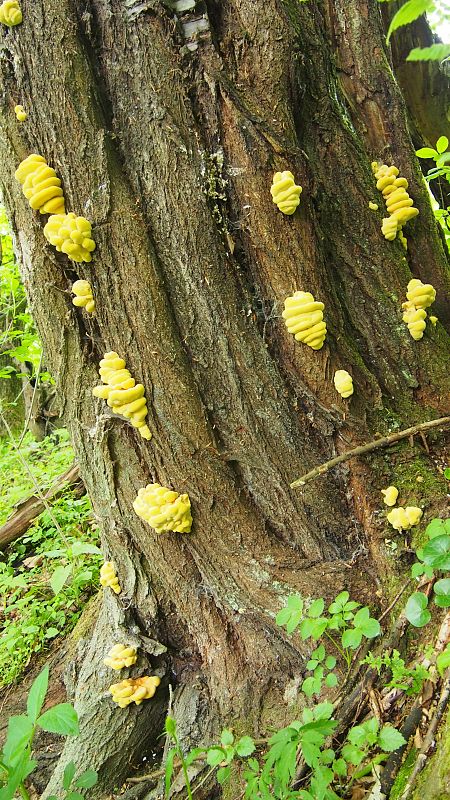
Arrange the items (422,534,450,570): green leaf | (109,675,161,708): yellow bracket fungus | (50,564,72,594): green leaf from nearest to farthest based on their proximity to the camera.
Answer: (422,534,450,570): green leaf, (109,675,161,708): yellow bracket fungus, (50,564,72,594): green leaf

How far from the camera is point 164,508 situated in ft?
7.02

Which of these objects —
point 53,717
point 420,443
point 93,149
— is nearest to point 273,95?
point 93,149

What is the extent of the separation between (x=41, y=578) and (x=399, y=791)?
3484 millimetres

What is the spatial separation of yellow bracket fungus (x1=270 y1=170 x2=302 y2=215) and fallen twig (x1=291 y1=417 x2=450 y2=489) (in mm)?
1018

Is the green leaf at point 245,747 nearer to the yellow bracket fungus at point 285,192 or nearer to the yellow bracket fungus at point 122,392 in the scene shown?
the yellow bracket fungus at point 122,392

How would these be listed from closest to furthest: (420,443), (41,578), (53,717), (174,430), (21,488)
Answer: (53,717), (174,430), (420,443), (41,578), (21,488)

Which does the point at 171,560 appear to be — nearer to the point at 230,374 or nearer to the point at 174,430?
the point at 174,430

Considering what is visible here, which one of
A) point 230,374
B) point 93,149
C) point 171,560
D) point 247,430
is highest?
point 93,149

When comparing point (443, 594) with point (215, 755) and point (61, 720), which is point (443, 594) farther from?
point (61, 720)

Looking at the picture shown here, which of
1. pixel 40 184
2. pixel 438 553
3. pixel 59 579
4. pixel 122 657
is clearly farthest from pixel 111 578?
pixel 40 184

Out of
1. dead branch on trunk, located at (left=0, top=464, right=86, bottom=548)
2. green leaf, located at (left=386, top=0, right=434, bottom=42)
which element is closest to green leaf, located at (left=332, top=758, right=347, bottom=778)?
green leaf, located at (left=386, top=0, right=434, bottom=42)

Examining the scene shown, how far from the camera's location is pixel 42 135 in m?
2.04

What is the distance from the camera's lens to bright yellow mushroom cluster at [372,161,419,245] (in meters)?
2.45

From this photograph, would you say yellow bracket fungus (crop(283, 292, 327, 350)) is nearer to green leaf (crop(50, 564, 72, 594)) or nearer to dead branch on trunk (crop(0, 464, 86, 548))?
green leaf (crop(50, 564, 72, 594))
